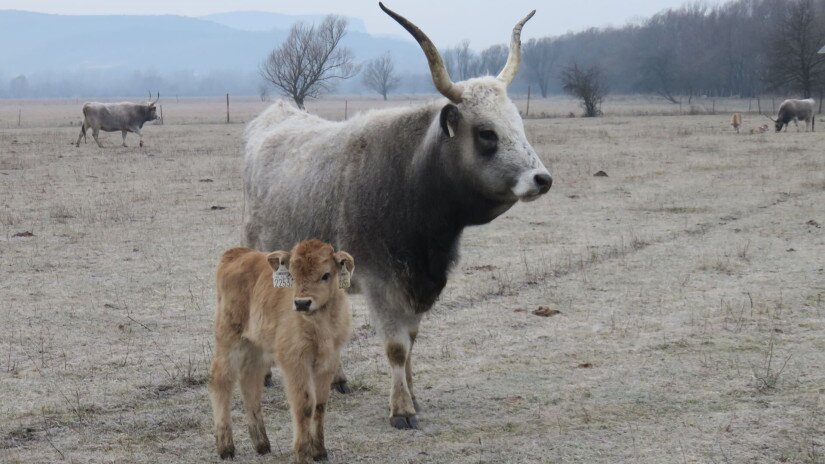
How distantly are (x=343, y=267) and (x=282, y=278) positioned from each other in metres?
0.35

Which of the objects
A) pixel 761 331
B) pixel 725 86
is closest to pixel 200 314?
pixel 761 331

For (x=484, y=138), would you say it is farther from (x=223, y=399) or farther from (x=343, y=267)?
(x=223, y=399)

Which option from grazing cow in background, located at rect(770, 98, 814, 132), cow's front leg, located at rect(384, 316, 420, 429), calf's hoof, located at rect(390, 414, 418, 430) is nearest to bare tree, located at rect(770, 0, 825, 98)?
grazing cow in background, located at rect(770, 98, 814, 132)

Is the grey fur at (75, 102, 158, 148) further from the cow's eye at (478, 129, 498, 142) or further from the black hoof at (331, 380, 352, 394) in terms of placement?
the cow's eye at (478, 129, 498, 142)

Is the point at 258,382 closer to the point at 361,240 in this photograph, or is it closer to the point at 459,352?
the point at 361,240

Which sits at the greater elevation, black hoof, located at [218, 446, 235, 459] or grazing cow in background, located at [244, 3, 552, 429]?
grazing cow in background, located at [244, 3, 552, 429]

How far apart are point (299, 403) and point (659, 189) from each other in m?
13.5

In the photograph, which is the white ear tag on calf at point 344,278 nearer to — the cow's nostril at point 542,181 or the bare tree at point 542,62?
the cow's nostril at point 542,181

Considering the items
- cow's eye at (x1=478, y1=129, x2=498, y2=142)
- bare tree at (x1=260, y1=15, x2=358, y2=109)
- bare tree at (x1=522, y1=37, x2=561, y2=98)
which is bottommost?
cow's eye at (x1=478, y1=129, x2=498, y2=142)

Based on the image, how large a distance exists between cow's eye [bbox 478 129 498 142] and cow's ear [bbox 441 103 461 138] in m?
0.17

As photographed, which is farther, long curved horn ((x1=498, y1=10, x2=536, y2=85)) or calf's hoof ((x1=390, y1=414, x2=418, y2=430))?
long curved horn ((x1=498, y1=10, x2=536, y2=85))

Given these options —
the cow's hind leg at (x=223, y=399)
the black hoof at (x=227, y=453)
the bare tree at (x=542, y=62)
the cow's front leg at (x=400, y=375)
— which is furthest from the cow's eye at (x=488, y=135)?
the bare tree at (x=542, y=62)

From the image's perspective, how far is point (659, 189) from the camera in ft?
56.6

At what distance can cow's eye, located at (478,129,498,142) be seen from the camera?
585 cm
